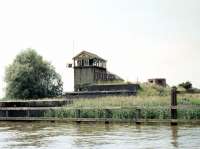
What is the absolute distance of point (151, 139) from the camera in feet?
58.4

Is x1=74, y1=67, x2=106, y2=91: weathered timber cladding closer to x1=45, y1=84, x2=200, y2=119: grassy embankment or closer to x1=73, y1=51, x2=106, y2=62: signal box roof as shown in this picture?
x1=73, y1=51, x2=106, y2=62: signal box roof

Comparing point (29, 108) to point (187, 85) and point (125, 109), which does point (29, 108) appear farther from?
point (187, 85)

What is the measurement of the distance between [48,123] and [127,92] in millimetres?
13060

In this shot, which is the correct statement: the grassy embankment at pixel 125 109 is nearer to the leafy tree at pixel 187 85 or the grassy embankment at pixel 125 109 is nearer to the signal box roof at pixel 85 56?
the signal box roof at pixel 85 56

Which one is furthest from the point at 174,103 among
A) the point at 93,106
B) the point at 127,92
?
the point at 127,92

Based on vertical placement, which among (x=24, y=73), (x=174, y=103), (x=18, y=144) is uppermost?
(x=24, y=73)

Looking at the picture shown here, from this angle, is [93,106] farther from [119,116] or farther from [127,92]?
[127,92]

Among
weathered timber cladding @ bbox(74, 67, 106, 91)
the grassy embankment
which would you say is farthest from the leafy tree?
the grassy embankment

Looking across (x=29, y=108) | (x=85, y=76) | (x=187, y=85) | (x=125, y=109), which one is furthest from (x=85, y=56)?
(x=125, y=109)

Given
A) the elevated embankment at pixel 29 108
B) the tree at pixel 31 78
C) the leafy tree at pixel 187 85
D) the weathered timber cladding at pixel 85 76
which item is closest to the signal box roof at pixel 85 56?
the weathered timber cladding at pixel 85 76

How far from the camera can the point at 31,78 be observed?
204 feet

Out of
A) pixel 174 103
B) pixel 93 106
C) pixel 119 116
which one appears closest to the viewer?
pixel 174 103

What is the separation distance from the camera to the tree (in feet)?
199

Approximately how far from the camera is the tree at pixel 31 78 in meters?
60.6
